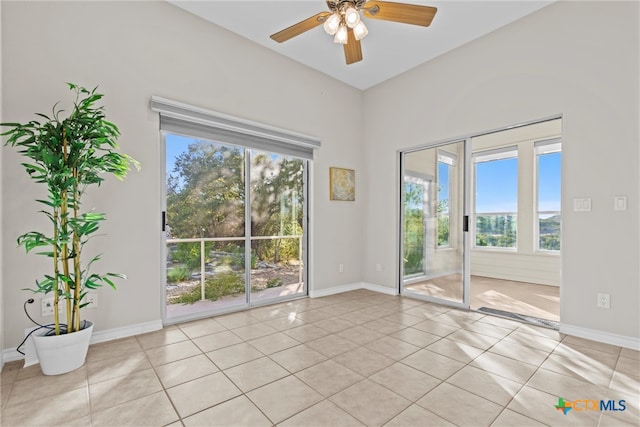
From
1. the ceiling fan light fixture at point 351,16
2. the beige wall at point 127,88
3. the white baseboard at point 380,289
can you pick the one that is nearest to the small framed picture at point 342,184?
the beige wall at point 127,88

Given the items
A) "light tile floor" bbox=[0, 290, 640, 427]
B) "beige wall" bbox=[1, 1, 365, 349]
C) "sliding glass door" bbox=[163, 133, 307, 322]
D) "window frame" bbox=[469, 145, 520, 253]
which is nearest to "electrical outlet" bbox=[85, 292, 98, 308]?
"beige wall" bbox=[1, 1, 365, 349]

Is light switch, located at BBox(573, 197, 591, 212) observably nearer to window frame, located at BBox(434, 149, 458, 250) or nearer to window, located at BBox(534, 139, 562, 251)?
window frame, located at BBox(434, 149, 458, 250)

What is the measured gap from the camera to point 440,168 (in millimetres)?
3900

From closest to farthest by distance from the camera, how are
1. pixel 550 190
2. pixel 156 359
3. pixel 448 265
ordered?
1. pixel 156 359
2. pixel 448 265
3. pixel 550 190

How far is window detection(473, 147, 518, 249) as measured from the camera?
547 centimetres

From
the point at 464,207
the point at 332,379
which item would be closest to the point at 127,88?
the point at 332,379

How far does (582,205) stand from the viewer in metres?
2.69

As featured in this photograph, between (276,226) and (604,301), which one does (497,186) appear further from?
(276,226)

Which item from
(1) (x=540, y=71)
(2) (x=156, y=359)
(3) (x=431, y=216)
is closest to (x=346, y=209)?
(3) (x=431, y=216)

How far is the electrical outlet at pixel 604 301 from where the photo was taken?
2.55 metres

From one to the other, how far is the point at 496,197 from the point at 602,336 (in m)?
3.58

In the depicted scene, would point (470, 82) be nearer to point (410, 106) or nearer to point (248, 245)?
point (410, 106)

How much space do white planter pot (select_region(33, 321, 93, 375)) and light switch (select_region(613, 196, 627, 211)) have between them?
427 cm

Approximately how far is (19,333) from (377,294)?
3.69 meters
